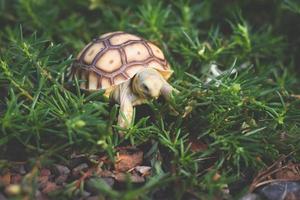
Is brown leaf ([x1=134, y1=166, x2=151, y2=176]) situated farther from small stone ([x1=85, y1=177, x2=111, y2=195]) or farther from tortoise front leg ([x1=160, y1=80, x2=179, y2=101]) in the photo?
tortoise front leg ([x1=160, y1=80, x2=179, y2=101])

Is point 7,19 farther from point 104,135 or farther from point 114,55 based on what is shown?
point 104,135

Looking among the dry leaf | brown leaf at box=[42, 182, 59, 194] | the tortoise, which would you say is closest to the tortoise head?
the tortoise

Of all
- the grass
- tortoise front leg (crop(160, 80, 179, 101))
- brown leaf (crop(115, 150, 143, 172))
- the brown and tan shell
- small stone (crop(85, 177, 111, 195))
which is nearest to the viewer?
small stone (crop(85, 177, 111, 195))

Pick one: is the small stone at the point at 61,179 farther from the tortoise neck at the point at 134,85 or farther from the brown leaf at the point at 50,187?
the tortoise neck at the point at 134,85

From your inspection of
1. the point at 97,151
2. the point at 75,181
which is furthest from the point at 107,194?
the point at 97,151

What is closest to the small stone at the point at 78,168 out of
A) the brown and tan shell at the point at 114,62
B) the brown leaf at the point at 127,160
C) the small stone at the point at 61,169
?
the small stone at the point at 61,169

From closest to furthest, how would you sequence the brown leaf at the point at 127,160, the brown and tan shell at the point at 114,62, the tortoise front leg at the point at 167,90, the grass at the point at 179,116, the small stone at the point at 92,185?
the small stone at the point at 92,185 → the grass at the point at 179,116 → the brown leaf at the point at 127,160 → the tortoise front leg at the point at 167,90 → the brown and tan shell at the point at 114,62

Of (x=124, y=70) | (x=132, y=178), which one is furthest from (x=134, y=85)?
(x=132, y=178)
